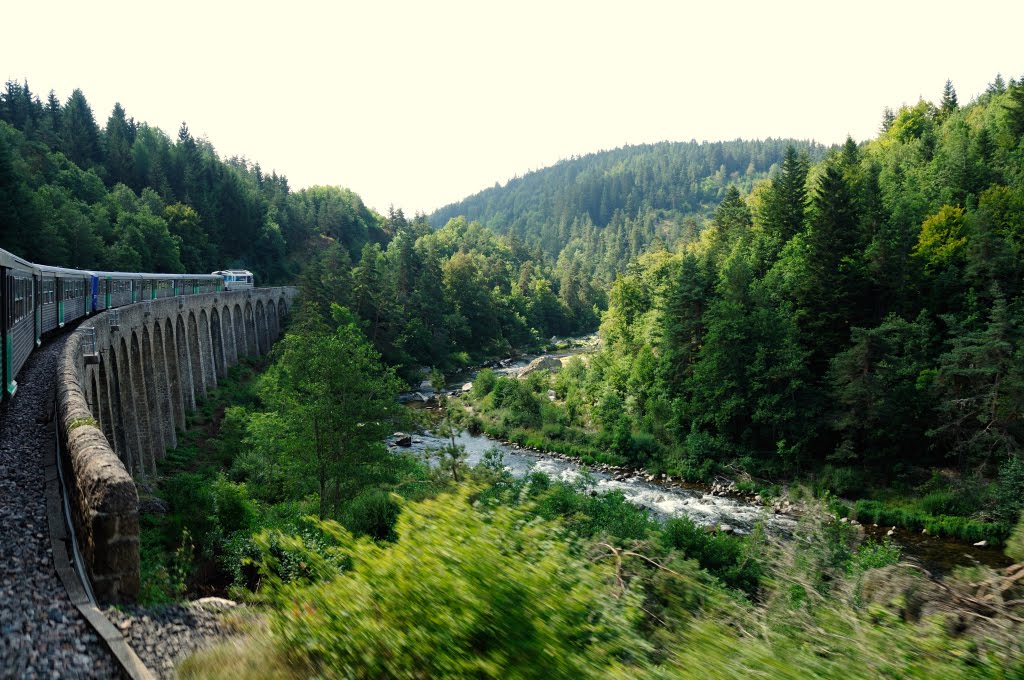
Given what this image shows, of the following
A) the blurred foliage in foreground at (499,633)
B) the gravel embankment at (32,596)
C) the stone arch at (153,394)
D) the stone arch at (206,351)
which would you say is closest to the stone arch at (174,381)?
the stone arch at (153,394)

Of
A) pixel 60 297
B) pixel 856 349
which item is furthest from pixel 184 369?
pixel 856 349

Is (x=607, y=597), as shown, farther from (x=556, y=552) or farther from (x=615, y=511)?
(x=615, y=511)

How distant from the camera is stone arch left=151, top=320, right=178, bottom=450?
26250 millimetres

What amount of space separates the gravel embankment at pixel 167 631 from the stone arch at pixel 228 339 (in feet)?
133

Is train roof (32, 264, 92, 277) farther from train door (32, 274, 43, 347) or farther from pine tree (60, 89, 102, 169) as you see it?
pine tree (60, 89, 102, 169)

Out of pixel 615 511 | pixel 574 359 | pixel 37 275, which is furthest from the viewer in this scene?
pixel 574 359

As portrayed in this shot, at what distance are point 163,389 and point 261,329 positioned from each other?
3010 centimetres

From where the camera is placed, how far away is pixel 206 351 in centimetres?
3825

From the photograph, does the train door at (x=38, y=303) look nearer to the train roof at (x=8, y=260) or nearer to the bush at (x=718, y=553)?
the train roof at (x=8, y=260)

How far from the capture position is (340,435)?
19750mm

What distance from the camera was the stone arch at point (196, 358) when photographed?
3425 centimetres

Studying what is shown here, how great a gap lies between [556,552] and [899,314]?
33.2m

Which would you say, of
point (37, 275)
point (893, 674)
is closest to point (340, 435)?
point (37, 275)

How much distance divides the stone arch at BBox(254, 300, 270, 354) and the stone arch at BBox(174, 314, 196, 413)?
857 inches
